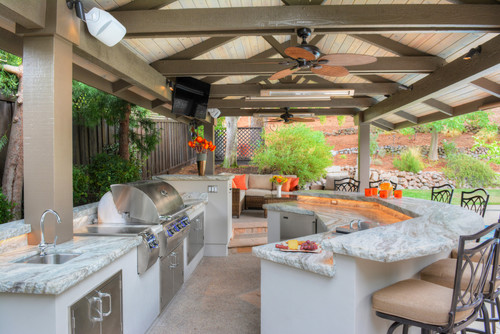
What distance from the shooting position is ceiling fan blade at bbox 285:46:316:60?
284cm

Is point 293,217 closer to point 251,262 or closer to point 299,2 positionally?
point 251,262

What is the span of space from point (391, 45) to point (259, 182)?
536 centimetres

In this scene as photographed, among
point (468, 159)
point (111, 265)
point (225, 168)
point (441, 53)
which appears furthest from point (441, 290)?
point (468, 159)

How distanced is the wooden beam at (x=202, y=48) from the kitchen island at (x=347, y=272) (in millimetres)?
2910

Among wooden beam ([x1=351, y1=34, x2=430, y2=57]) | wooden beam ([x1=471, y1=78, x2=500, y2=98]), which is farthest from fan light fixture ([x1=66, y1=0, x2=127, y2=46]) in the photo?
wooden beam ([x1=471, y1=78, x2=500, y2=98])

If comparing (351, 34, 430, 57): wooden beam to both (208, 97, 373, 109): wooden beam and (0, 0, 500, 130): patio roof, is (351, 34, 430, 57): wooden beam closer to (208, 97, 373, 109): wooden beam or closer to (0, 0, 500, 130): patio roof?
(0, 0, 500, 130): patio roof

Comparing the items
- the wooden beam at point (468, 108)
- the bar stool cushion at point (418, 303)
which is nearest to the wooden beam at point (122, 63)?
the bar stool cushion at point (418, 303)

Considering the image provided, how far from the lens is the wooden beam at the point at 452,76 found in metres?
3.06

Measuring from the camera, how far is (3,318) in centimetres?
159

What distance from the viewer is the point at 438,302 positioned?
1606 mm

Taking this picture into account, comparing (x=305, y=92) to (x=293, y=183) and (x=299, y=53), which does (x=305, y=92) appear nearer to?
(x=299, y=53)

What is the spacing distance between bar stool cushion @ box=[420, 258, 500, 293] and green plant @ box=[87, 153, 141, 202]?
14.4 feet

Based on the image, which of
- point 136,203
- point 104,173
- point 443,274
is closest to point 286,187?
point 104,173

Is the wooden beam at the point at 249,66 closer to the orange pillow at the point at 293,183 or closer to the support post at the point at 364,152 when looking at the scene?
the support post at the point at 364,152
